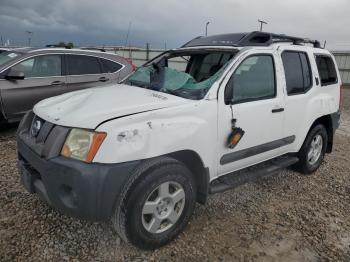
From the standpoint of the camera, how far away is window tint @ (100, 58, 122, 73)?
661 cm

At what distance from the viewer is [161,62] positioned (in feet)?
13.5

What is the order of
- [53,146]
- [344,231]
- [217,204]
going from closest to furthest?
[53,146] < [344,231] < [217,204]

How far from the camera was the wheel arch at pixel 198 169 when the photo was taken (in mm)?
2842

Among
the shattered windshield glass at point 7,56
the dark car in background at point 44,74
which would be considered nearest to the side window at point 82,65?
the dark car in background at point 44,74

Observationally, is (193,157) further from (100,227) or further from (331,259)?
(331,259)

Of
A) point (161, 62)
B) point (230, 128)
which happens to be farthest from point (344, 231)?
point (161, 62)

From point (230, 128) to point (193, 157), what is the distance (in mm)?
496

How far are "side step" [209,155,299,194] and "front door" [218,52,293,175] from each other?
10cm

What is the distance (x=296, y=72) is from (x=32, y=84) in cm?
437

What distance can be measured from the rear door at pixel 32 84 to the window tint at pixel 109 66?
2.91 feet

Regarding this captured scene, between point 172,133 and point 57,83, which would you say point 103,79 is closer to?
point 57,83

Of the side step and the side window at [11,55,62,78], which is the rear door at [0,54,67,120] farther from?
the side step

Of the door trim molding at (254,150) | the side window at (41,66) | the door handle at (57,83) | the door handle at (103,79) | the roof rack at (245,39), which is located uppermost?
the roof rack at (245,39)

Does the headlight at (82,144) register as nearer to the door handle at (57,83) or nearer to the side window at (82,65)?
the door handle at (57,83)
